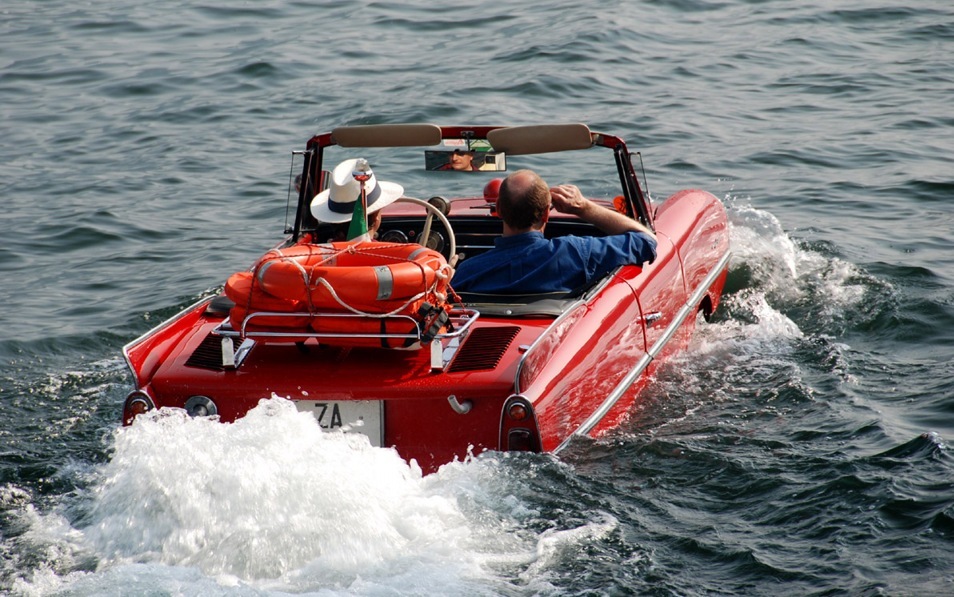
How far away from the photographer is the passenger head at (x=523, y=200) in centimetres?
561

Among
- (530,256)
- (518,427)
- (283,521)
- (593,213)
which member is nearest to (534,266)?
(530,256)

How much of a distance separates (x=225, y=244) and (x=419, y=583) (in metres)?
6.09

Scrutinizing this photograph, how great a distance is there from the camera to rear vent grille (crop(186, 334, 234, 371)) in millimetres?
5094

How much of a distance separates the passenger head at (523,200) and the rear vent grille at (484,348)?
66 cm

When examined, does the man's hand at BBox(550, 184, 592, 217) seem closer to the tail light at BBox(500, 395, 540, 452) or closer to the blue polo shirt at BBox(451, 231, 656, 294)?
the blue polo shirt at BBox(451, 231, 656, 294)

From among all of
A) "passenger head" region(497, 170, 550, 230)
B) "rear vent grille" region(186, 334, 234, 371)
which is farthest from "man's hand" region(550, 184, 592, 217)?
"rear vent grille" region(186, 334, 234, 371)

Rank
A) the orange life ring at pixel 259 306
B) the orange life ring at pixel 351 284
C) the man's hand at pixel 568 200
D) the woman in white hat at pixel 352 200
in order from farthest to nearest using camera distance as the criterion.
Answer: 1. the man's hand at pixel 568 200
2. the woman in white hat at pixel 352 200
3. the orange life ring at pixel 259 306
4. the orange life ring at pixel 351 284

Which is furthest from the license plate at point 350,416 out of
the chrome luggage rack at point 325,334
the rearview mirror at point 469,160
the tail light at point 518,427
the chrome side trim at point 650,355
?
the rearview mirror at point 469,160

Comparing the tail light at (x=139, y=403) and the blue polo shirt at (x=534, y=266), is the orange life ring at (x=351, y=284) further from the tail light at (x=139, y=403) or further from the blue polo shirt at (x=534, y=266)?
the blue polo shirt at (x=534, y=266)

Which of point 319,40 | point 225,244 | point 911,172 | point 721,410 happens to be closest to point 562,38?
point 319,40

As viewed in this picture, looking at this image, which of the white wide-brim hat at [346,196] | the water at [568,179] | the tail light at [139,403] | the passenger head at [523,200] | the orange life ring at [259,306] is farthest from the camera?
the white wide-brim hat at [346,196]

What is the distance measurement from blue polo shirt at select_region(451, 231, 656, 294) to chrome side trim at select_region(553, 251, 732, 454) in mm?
512

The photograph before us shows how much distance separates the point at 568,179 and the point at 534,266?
549 cm

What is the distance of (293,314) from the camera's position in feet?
15.8
